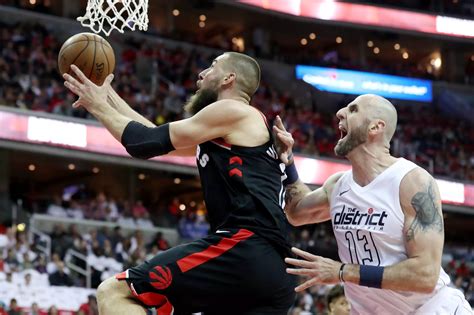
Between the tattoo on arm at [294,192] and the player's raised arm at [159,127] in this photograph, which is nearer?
the player's raised arm at [159,127]

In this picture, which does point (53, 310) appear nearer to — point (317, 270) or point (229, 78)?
point (229, 78)

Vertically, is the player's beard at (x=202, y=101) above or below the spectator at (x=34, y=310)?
above

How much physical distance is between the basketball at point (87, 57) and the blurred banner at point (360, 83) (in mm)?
29684

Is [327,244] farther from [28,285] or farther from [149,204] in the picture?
[28,285]

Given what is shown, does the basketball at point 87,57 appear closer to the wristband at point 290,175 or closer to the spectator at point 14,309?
the wristband at point 290,175

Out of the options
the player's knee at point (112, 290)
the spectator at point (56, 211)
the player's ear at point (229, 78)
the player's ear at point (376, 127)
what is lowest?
the spectator at point (56, 211)

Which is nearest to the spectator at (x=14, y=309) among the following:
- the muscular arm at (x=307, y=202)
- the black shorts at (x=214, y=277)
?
the muscular arm at (x=307, y=202)

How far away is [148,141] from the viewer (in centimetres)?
584

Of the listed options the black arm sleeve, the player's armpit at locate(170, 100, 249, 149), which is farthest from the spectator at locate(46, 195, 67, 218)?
the player's armpit at locate(170, 100, 249, 149)

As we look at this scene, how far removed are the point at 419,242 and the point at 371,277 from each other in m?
0.35

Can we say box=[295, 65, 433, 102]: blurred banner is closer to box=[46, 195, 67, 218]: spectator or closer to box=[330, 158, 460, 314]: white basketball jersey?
box=[46, 195, 67, 218]: spectator

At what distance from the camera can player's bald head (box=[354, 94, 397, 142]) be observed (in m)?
5.96

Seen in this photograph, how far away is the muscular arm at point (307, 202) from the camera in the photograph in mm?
6457

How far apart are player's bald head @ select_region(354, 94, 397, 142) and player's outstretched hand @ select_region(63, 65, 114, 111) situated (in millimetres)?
1628
